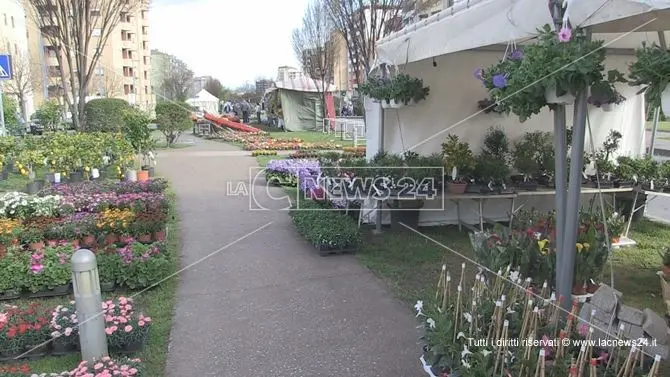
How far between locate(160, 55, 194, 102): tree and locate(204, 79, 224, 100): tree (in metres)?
5.79

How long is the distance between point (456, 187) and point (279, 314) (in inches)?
131

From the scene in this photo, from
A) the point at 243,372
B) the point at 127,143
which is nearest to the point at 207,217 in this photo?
the point at 127,143

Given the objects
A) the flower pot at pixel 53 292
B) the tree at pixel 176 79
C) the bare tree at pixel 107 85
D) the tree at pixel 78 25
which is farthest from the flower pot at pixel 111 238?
the tree at pixel 176 79

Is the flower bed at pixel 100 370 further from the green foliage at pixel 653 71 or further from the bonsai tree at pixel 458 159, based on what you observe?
the bonsai tree at pixel 458 159

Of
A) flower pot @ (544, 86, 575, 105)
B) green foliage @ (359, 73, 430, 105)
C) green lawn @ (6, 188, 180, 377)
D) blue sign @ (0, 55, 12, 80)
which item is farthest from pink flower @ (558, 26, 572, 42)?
blue sign @ (0, 55, 12, 80)

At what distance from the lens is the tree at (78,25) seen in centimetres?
1357

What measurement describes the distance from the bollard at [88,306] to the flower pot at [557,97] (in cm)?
310

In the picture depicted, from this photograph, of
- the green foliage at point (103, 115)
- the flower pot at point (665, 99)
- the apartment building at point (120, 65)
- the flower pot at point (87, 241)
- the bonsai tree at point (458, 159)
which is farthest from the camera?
the apartment building at point (120, 65)

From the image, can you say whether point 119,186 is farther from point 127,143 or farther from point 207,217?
point 127,143

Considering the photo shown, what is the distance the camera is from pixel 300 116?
3067cm

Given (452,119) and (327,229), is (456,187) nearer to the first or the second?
(452,119)

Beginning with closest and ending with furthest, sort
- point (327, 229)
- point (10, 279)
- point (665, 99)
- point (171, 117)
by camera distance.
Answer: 1. point (665, 99)
2. point (10, 279)
3. point (327, 229)
4. point (171, 117)

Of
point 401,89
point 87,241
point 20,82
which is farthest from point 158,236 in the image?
point 20,82

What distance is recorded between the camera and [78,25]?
13.8 m
